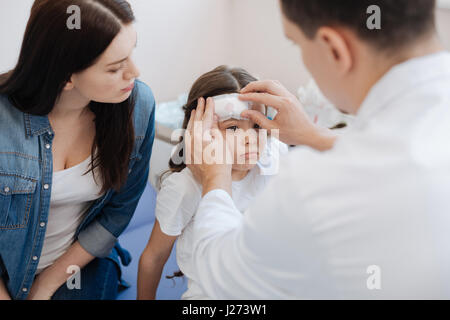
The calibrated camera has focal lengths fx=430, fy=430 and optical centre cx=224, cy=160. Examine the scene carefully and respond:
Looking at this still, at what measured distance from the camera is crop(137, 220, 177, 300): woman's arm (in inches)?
43.2

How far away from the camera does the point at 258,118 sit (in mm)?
1002

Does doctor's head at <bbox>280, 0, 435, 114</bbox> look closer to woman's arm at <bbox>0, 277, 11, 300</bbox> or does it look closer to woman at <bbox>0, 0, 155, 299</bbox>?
woman at <bbox>0, 0, 155, 299</bbox>

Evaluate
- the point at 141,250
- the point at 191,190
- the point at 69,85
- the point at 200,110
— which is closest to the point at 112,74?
the point at 69,85

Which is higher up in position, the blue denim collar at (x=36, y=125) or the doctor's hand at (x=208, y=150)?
the blue denim collar at (x=36, y=125)

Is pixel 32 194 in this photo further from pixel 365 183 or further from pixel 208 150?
pixel 365 183

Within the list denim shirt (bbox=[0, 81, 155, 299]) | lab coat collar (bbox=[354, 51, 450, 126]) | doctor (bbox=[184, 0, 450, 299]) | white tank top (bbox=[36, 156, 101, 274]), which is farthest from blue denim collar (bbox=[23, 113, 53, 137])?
lab coat collar (bbox=[354, 51, 450, 126])

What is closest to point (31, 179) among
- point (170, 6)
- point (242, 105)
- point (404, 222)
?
point (242, 105)

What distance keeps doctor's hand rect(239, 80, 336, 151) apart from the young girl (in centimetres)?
7

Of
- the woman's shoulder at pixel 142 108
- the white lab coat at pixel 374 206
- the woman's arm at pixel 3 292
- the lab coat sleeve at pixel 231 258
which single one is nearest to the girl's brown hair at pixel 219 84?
the woman's shoulder at pixel 142 108

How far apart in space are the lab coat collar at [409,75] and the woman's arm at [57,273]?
0.90m

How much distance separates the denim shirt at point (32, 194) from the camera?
95 centimetres

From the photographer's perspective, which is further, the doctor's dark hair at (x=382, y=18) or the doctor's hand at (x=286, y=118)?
the doctor's hand at (x=286, y=118)

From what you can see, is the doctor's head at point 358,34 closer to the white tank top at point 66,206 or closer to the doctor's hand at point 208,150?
the doctor's hand at point 208,150

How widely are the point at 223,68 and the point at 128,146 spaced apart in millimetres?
318
